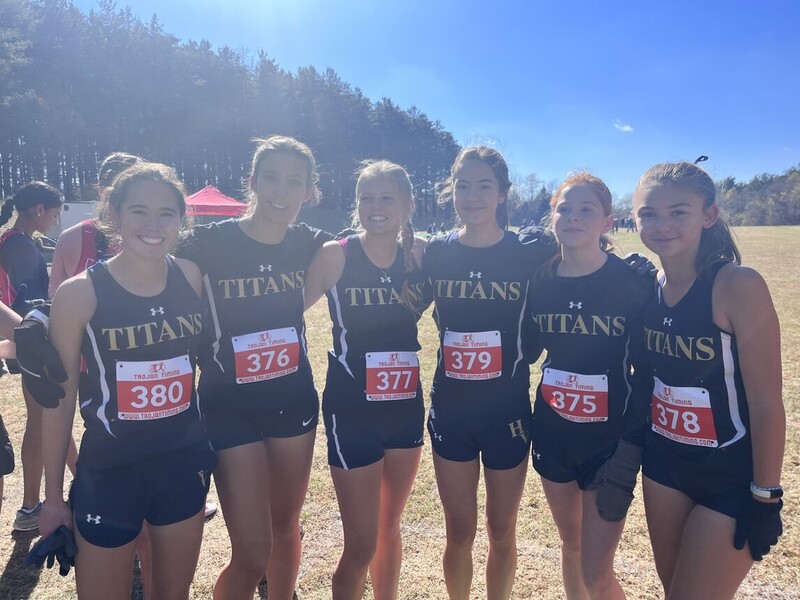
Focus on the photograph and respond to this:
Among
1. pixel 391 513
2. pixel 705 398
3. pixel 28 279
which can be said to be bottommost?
pixel 391 513

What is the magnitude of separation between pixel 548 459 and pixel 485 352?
0.62 meters

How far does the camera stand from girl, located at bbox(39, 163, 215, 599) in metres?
1.99

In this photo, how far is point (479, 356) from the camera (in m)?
2.60

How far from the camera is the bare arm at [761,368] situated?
1893 mm

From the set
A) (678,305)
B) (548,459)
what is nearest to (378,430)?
(548,459)

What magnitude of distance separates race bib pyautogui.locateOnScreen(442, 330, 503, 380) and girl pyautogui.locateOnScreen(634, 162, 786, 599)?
72 centimetres

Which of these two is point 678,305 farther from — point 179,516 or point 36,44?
point 36,44

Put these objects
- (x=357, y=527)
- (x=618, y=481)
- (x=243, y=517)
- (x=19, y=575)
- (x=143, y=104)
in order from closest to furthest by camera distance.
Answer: (x=618, y=481) < (x=243, y=517) < (x=357, y=527) < (x=19, y=575) < (x=143, y=104)

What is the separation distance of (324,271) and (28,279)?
8.10 feet

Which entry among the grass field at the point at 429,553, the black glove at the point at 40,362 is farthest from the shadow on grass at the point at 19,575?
the black glove at the point at 40,362

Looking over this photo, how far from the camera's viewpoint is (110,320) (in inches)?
81.4

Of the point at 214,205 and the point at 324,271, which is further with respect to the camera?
the point at 214,205

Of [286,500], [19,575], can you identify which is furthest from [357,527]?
[19,575]

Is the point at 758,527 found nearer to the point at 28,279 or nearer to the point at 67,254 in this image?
the point at 67,254
